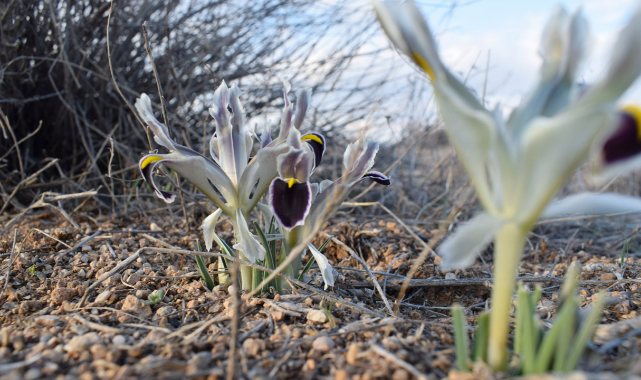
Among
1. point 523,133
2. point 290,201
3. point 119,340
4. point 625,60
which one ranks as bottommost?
point 119,340

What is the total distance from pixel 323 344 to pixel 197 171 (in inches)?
27.1

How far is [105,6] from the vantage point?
3012 mm

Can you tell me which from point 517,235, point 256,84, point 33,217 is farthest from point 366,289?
point 256,84

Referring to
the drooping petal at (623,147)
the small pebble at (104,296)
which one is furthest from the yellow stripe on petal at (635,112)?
the small pebble at (104,296)

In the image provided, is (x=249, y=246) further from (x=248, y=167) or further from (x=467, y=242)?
(x=467, y=242)

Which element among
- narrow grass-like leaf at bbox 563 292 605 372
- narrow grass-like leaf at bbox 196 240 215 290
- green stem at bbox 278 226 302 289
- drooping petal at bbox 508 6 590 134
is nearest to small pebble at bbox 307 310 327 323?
green stem at bbox 278 226 302 289

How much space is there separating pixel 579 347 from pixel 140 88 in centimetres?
350

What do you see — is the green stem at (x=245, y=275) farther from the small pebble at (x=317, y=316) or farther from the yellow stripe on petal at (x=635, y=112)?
the yellow stripe on petal at (x=635, y=112)

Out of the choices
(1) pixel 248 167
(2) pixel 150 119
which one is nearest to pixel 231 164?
(1) pixel 248 167

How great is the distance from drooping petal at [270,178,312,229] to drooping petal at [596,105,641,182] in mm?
761

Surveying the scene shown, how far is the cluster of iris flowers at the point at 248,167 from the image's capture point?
1.41 m

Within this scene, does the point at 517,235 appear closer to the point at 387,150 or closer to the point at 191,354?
the point at 191,354

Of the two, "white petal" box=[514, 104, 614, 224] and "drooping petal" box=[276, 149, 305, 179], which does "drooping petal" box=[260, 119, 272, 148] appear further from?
"white petal" box=[514, 104, 614, 224]

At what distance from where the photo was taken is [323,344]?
3.95ft
